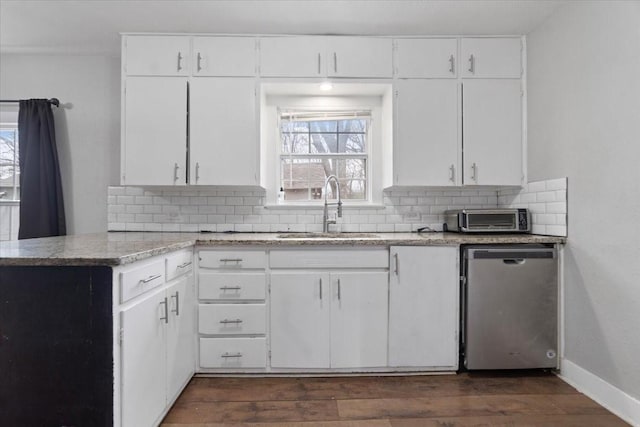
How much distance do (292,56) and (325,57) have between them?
249mm

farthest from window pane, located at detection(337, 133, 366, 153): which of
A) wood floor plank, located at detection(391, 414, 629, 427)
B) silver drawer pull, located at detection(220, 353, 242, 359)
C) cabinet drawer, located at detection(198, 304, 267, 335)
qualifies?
wood floor plank, located at detection(391, 414, 629, 427)

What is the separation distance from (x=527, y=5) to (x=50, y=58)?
12.5 feet

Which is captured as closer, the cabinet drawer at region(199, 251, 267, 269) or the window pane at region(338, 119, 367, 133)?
the cabinet drawer at region(199, 251, 267, 269)

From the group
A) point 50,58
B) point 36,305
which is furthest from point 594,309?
point 50,58

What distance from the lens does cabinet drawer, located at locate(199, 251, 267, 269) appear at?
7.30 ft

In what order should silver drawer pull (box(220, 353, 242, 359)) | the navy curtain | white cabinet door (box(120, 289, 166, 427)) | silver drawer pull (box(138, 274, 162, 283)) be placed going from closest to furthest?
1. white cabinet door (box(120, 289, 166, 427))
2. silver drawer pull (box(138, 274, 162, 283))
3. silver drawer pull (box(220, 353, 242, 359))
4. the navy curtain

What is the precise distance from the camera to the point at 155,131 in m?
2.54

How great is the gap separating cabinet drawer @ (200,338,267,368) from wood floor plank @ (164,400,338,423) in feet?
0.96

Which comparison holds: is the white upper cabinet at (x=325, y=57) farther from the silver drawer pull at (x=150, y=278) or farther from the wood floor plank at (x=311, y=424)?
the wood floor plank at (x=311, y=424)

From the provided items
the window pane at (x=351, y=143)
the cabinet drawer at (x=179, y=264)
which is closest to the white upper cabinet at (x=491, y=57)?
the window pane at (x=351, y=143)

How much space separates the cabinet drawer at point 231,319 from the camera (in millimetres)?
2213

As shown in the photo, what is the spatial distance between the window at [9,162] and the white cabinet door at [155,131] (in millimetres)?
1373

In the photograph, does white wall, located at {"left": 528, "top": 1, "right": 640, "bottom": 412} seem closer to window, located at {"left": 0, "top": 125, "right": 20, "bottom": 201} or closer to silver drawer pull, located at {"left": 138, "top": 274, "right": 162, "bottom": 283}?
silver drawer pull, located at {"left": 138, "top": 274, "right": 162, "bottom": 283}

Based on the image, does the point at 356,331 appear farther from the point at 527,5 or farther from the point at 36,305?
the point at 527,5
